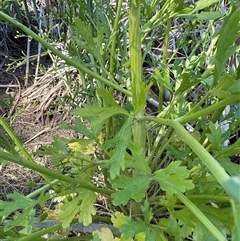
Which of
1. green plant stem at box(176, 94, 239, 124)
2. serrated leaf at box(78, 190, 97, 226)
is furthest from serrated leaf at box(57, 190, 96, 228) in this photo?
green plant stem at box(176, 94, 239, 124)

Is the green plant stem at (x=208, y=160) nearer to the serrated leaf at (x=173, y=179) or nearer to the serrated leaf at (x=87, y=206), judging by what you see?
the serrated leaf at (x=173, y=179)

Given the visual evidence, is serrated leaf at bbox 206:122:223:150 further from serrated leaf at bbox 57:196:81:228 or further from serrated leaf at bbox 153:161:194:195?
serrated leaf at bbox 57:196:81:228

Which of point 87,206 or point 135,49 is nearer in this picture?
point 135,49

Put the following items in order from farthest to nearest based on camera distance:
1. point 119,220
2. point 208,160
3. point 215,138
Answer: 1. point 119,220
2. point 215,138
3. point 208,160

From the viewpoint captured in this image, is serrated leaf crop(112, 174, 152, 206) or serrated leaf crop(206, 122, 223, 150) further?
serrated leaf crop(206, 122, 223, 150)

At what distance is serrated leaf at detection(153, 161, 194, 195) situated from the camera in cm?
76

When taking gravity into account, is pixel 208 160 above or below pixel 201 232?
above

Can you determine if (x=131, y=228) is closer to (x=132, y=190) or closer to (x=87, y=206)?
(x=132, y=190)

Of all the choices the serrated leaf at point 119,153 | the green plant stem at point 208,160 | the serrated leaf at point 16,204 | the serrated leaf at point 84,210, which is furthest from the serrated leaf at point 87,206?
the green plant stem at point 208,160

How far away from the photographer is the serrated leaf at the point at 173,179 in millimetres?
761

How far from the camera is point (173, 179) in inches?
30.8

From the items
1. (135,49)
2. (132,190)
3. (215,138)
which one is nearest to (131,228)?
(132,190)

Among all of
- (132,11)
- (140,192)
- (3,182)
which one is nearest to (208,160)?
(140,192)

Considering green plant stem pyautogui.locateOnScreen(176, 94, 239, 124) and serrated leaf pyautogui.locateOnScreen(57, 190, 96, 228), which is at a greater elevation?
green plant stem pyautogui.locateOnScreen(176, 94, 239, 124)
